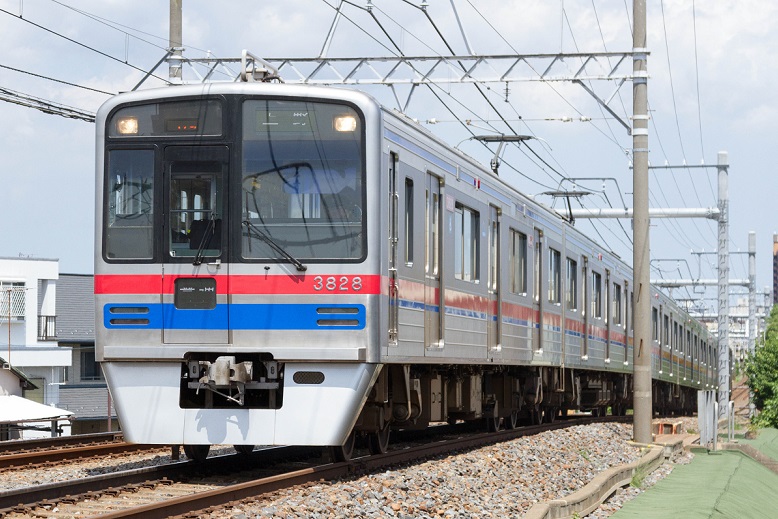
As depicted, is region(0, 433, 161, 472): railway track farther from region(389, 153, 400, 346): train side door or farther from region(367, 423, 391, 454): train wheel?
region(389, 153, 400, 346): train side door

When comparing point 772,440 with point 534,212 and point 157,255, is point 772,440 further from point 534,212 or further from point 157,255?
point 157,255

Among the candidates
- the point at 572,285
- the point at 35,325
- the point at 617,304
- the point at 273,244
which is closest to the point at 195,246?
the point at 273,244

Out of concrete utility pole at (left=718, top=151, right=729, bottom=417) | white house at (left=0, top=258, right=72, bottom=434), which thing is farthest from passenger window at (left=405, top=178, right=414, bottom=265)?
white house at (left=0, top=258, right=72, bottom=434)

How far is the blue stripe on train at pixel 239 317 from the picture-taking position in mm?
10328

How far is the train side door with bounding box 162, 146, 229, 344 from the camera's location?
1047cm

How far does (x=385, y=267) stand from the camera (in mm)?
10641

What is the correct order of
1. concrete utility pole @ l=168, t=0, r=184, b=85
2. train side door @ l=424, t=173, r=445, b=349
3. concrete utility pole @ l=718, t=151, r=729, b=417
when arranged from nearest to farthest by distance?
1. train side door @ l=424, t=173, r=445, b=349
2. concrete utility pole @ l=168, t=0, r=184, b=85
3. concrete utility pole @ l=718, t=151, r=729, b=417

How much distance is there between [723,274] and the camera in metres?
35.8

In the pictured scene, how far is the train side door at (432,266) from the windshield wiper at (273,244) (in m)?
2.11

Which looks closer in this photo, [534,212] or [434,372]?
[434,372]

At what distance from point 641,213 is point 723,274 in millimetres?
18673

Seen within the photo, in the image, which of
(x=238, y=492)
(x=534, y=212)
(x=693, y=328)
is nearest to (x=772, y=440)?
(x=534, y=212)

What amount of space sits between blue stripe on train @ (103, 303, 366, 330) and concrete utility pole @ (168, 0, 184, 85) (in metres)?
9.96

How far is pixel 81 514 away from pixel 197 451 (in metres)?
3.05
